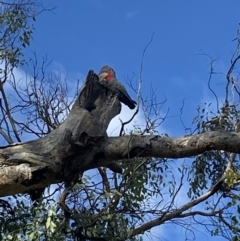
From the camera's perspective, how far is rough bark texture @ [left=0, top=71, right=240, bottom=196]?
4.25 meters

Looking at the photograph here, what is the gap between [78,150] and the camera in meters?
4.49

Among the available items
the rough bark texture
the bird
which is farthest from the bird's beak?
the rough bark texture

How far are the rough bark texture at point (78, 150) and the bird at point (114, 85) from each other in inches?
13.9

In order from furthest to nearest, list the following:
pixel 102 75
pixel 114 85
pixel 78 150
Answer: pixel 102 75
pixel 114 85
pixel 78 150

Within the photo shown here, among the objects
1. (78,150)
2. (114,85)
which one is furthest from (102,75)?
(78,150)

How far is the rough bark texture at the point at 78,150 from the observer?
425 cm

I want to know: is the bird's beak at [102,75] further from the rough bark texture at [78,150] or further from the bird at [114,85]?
the rough bark texture at [78,150]

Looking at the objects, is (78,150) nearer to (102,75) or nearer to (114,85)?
(114,85)

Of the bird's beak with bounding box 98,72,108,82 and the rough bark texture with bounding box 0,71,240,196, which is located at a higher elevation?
the bird's beak with bounding box 98,72,108,82

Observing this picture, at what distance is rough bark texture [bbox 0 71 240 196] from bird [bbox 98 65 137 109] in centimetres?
35

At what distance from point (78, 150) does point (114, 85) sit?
2.63 feet

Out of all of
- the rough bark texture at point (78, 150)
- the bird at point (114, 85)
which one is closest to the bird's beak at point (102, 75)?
the bird at point (114, 85)

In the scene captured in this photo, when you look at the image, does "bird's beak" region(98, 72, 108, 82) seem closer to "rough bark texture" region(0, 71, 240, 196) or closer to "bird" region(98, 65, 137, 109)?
"bird" region(98, 65, 137, 109)

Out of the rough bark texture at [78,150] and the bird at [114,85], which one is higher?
the bird at [114,85]
